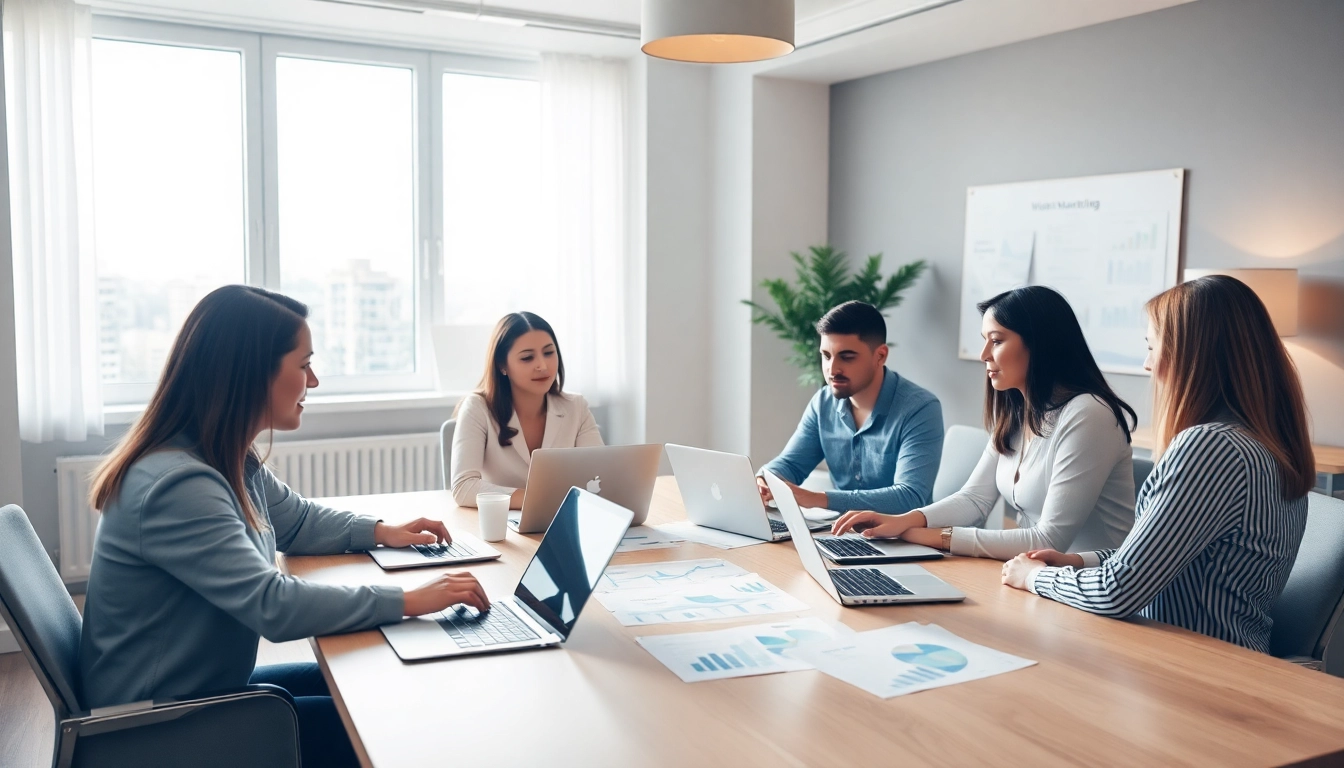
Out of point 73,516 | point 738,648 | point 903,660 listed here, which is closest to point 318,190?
point 73,516

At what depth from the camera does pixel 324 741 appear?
72.9 inches

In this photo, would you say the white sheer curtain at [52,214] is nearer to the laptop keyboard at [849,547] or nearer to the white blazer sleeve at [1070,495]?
the laptop keyboard at [849,547]

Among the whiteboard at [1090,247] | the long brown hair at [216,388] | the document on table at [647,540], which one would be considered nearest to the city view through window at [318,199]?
the whiteboard at [1090,247]

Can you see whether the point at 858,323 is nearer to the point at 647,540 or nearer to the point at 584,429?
the point at 584,429

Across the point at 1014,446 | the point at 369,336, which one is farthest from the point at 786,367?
the point at 1014,446

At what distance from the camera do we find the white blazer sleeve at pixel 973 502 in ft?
8.20

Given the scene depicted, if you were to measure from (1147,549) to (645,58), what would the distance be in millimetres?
3725

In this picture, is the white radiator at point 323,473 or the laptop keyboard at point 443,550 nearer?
the laptop keyboard at point 443,550

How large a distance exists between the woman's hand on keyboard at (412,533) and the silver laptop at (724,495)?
1.77 feet

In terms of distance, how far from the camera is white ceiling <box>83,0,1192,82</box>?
389 centimetres

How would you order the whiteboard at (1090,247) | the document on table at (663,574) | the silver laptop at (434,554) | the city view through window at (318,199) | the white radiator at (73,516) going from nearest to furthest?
the document on table at (663,574)
the silver laptop at (434,554)
the whiteboard at (1090,247)
the white radiator at (73,516)
the city view through window at (318,199)

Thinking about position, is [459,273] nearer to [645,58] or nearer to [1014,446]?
[645,58]

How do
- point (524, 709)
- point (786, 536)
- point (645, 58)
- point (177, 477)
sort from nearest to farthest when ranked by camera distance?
point (524, 709) < point (177, 477) < point (786, 536) < point (645, 58)

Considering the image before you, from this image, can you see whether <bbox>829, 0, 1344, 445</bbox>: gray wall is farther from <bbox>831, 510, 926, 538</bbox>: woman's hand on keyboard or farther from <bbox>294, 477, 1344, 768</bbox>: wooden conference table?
<bbox>294, 477, 1344, 768</bbox>: wooden conference table
